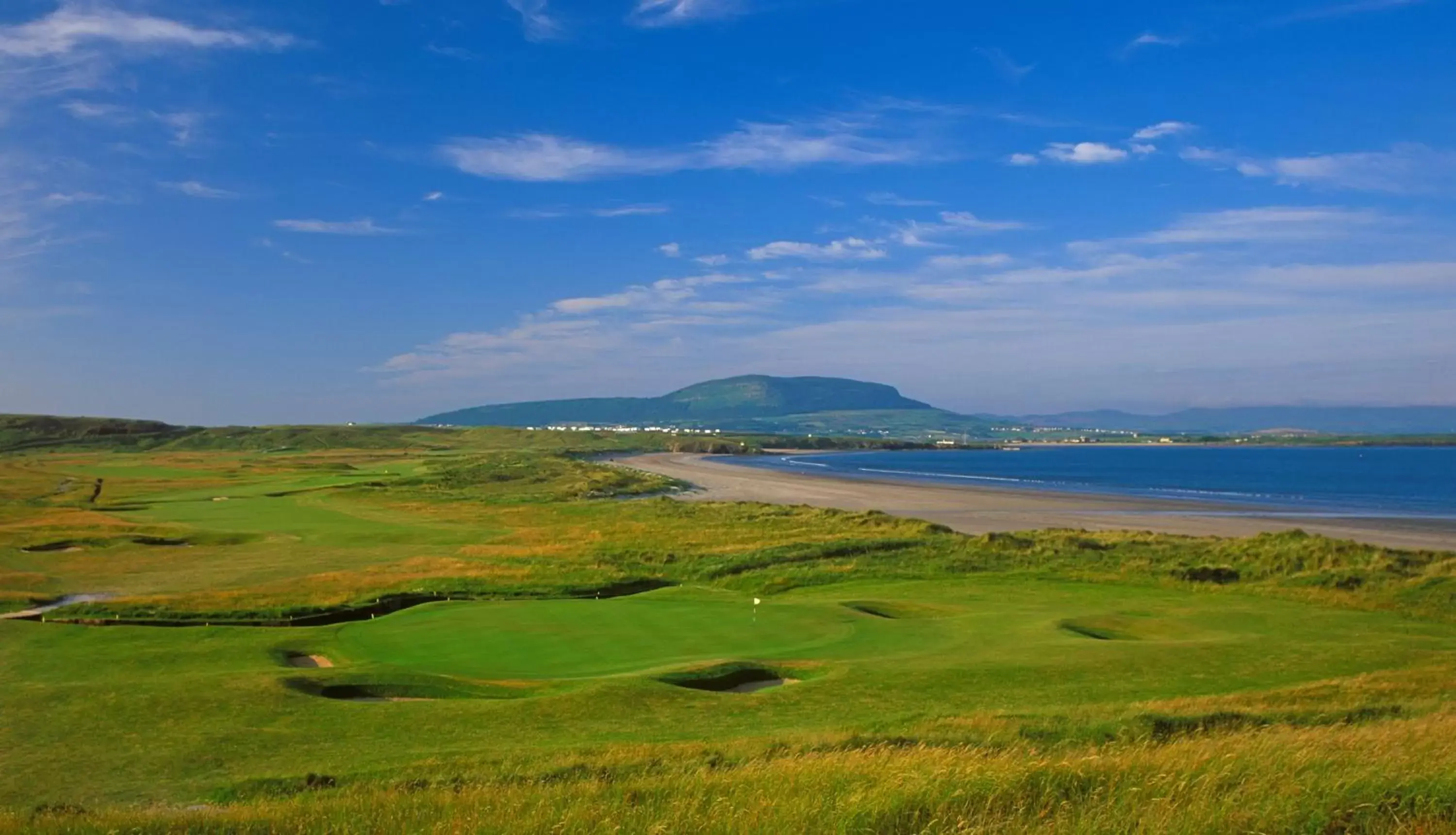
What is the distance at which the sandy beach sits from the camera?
186 feet

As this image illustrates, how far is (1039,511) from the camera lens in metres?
71.9

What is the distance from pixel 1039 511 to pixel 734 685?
197ft

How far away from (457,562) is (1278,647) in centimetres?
2819

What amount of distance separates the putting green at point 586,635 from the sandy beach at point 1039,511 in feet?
115

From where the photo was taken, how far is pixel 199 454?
14350 cm

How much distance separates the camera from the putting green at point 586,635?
18219mm

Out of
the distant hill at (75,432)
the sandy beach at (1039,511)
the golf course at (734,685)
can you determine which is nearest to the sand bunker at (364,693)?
the golf course at (734,685)

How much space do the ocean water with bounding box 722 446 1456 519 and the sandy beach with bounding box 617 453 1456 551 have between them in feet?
20.7

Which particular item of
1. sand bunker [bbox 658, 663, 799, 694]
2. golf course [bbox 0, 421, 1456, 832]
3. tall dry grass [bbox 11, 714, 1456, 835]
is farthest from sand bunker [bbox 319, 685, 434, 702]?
tall dry grass [bbox 11, 714, 1456, 835]

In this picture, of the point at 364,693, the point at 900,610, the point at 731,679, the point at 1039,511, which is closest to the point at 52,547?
the point at 364,693

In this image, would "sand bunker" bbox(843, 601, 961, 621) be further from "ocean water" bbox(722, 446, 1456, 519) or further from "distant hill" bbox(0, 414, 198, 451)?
"distant hill" bbox(0, 414, 198, 451)

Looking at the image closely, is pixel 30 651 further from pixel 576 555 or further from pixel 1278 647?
pixel 1278 647

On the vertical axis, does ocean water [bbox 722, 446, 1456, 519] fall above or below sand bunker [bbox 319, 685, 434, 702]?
below

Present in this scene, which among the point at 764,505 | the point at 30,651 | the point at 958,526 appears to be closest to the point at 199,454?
the point at 764,505
